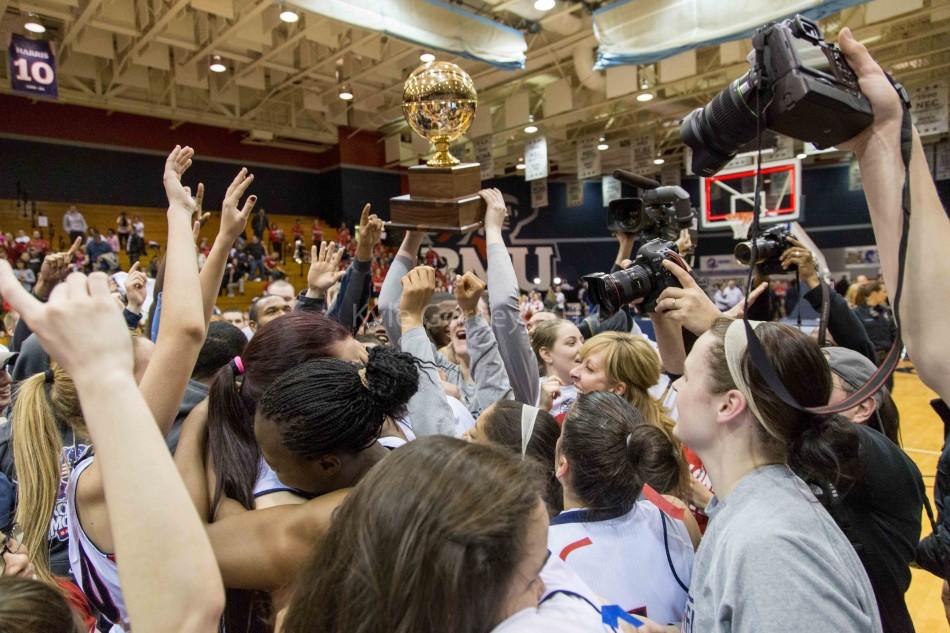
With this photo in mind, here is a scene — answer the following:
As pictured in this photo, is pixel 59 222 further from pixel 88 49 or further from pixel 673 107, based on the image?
pixel 673 107

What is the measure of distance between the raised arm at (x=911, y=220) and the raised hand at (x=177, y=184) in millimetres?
1218

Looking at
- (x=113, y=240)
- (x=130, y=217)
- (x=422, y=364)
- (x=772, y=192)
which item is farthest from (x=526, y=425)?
(x=130, y=217)

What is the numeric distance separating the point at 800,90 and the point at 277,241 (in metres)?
15.3

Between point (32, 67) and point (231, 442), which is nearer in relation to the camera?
point (231, 442)

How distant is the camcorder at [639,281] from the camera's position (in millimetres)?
1623

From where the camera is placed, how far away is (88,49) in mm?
10039

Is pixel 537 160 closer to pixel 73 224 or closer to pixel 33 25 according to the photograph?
pixel 33 25

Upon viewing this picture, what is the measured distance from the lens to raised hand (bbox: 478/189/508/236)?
6.31 feet

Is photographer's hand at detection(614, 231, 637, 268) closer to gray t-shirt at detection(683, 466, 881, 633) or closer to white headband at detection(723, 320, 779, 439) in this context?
white headband at detection(723, 320, 779, 439)

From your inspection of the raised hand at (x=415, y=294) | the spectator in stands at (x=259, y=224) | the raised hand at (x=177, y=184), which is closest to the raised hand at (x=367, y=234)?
the raised hand at (x=415, y=294)

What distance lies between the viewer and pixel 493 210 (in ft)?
6.35

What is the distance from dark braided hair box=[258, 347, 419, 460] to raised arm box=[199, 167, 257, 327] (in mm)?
382

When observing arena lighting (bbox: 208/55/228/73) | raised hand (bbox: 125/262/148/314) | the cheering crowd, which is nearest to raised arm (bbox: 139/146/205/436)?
the cheering crowd

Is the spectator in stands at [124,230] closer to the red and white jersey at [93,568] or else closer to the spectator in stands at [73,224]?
the spectator in stands at [73,224]
